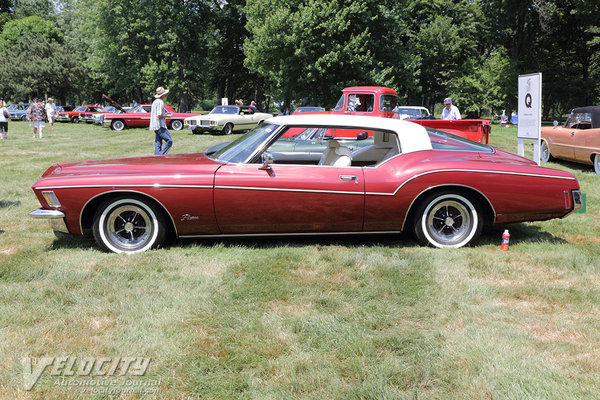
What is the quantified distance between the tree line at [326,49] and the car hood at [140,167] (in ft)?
78.1

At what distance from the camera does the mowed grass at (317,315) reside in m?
2.62

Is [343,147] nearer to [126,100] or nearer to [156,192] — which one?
[156,192]

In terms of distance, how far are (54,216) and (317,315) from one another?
270 cm

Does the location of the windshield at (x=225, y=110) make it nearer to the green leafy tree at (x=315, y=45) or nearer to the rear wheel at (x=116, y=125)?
the rear wheel at (x=116, y=125)

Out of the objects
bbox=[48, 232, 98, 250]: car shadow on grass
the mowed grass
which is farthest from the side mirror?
bbox=[48, 232, 98, 250]: car shadow on grass

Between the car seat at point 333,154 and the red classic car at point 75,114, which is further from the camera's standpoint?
the red classic car at point 75,114

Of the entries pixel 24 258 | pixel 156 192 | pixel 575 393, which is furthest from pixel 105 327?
pixel 575 393

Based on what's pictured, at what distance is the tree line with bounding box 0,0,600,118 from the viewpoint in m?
28.9

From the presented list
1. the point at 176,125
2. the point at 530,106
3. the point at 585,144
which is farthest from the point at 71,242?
the point at 176,125

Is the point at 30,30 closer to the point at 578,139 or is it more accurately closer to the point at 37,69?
the point at 37,69

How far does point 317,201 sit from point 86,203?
2.13 meters

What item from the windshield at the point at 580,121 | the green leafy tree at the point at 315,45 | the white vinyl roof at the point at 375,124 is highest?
the green leafy tree at the point at 315,45

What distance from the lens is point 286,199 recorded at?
15.4 ft

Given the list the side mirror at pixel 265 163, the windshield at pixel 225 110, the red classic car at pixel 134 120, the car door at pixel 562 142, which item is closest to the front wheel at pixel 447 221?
the side mirror at pixel 265 163
